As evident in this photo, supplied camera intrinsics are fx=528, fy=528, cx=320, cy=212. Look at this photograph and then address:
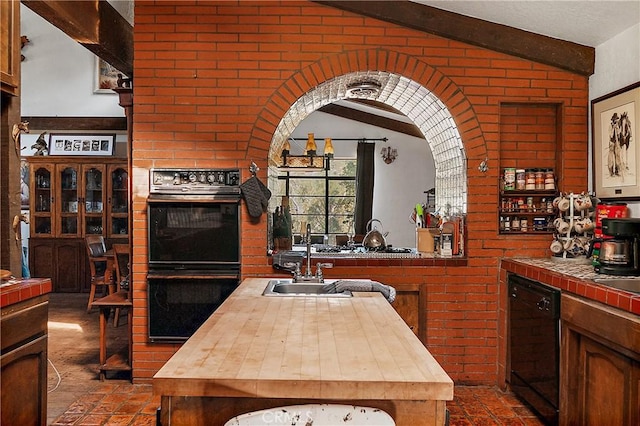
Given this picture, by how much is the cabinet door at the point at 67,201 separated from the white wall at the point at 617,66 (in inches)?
280

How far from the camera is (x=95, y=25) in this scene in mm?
3740

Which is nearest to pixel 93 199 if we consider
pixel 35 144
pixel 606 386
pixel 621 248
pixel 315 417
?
pixel 35 144

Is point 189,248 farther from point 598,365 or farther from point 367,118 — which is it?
point 367,118

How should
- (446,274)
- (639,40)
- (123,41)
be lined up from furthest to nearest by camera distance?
1. (123,41)
2. (446,274)
3. (639,40)

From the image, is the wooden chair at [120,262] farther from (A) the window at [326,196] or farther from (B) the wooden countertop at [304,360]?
(A) the window at [326,196]

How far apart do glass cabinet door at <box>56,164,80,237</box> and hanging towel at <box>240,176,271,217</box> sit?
5280 millimetres

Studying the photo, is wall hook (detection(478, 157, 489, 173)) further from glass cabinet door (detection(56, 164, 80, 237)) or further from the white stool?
glass cabinet door (detection(56, 164, 80, 237))

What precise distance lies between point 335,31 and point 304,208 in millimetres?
5758

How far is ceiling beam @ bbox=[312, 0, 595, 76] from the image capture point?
12.7ft

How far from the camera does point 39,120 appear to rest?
8180 mm

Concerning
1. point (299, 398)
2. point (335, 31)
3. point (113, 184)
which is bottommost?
point (299, 398)

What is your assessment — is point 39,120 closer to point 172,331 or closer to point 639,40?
point 172,331

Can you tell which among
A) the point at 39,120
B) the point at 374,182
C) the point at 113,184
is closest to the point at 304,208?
the point at 374,182

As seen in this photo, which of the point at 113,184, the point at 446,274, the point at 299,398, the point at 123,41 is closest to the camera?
the point at 299,398
